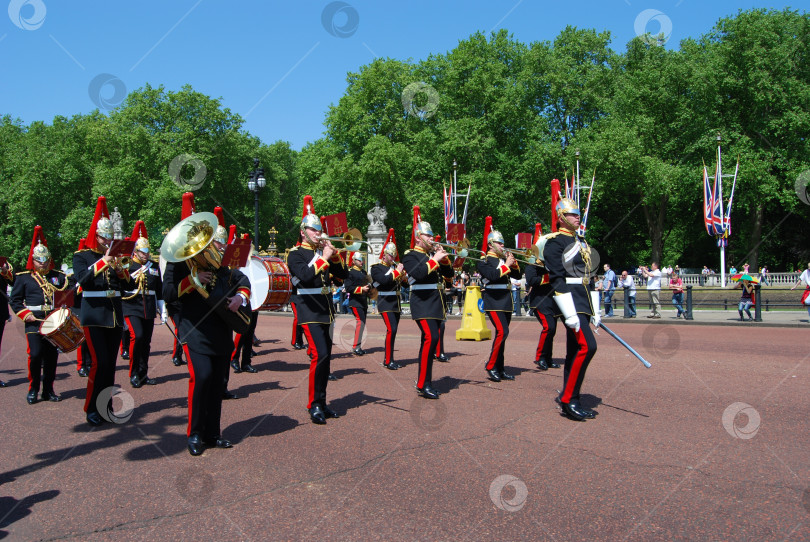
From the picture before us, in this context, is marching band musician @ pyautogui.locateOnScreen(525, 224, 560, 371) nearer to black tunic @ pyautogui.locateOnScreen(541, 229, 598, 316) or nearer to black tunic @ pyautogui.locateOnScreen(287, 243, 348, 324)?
black tunic @ pyautogui.locateOnScreen(541, 229, 598, 316)

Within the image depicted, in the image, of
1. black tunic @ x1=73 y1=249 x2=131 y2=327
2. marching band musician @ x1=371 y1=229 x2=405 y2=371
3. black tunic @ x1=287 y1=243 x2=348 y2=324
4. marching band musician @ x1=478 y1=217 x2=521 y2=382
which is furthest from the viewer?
marching band musician @ x1=371 y1=229 x2=405 y2=371

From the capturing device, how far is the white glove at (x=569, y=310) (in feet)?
22.0

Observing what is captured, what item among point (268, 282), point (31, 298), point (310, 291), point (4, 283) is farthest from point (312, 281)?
point (4, 283)

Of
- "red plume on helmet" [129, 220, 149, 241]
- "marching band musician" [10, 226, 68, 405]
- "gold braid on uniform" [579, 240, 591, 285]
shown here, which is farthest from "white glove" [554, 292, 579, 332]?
"marching band musician" [10, 226, 68, 405]

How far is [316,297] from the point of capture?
23.0 ft

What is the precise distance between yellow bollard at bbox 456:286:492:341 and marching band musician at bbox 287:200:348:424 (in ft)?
26.8

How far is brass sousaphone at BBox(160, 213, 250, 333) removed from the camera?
5.24m

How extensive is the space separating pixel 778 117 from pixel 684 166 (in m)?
5.80

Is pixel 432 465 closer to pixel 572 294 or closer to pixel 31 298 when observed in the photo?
pixel 572 294

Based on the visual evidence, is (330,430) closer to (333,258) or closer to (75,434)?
(333,258)

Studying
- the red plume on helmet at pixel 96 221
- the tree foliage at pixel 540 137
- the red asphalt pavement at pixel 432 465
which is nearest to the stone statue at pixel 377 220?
the tree foliage at pixel 540 137

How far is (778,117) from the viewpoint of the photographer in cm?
3931

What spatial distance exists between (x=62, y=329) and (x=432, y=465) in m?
5.36

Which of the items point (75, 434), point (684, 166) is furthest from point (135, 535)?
point (684, 166)
